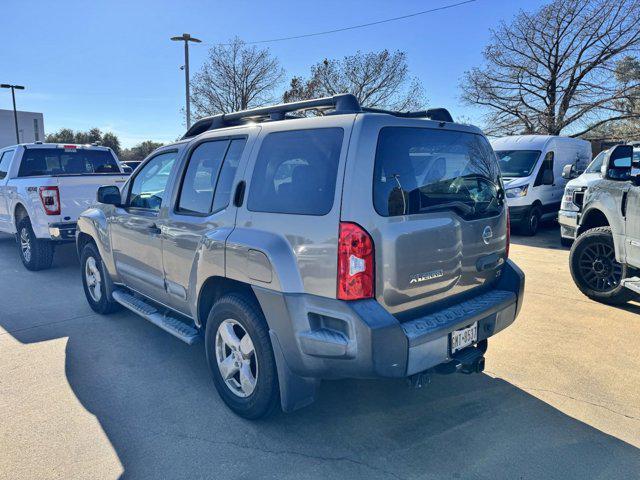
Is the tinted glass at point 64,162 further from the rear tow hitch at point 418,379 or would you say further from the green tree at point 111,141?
the green tree at point 111,141

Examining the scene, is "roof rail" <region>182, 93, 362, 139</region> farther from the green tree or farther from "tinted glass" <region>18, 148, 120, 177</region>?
the green tree

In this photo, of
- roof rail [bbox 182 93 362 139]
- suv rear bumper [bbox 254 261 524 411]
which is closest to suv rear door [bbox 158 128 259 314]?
roof rail [bbox 182 93 362 139]

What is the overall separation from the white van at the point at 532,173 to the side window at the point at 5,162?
389 inches

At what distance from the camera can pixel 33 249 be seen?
7.37 metres

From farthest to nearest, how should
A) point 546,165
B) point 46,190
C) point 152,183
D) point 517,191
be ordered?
point 546,165 → point 517,191 → point 46,190 → point 152,183

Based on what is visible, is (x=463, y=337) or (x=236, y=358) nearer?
(x=463, y=337)

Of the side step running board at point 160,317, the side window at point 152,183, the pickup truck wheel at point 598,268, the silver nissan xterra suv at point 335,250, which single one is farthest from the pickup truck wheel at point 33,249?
the pickup truck wheel at point 598,268

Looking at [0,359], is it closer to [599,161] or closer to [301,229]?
[301,229]

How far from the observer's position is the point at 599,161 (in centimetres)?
798

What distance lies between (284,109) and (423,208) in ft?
4.00

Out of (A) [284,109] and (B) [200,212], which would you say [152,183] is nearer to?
(B) [200,212]

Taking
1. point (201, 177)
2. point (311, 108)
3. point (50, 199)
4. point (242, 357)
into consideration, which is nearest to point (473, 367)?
point (242, 357)

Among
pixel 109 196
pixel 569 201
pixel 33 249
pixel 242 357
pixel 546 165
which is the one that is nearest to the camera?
pixel 242 357

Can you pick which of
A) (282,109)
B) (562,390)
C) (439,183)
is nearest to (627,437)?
(562,390)
